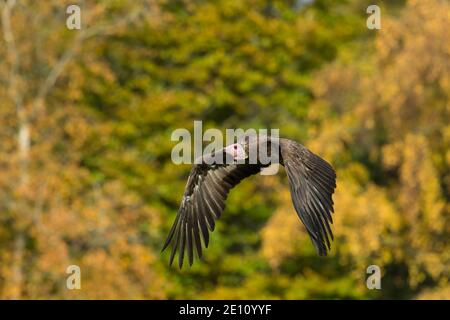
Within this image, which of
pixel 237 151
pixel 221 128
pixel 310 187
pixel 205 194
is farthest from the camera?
pixel 221 128

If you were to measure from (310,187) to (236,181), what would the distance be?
2.04 metres

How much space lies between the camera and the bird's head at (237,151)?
42.0ft

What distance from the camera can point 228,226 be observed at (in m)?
26.0

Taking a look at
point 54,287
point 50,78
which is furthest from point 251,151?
point 50,78

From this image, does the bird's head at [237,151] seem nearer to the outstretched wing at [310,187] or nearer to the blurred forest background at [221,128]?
the outstretched wing at [310,187]

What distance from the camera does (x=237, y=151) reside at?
42.1ft

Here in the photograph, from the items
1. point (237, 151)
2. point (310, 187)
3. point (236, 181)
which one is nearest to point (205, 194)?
point (236, 181)

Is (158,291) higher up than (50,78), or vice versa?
(50,78)

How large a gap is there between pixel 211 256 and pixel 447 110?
708 centimetres

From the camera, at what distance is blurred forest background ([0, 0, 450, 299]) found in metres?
20.4

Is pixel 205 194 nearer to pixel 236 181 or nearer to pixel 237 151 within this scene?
pixel 236 181

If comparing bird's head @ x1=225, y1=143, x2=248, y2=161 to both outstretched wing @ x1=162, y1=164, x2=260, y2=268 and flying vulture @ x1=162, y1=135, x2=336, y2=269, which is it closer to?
flying vulture @ x1=162, y1=135, x2=336, y2=269

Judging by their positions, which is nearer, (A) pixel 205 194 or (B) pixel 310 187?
(B) pixel 310 187

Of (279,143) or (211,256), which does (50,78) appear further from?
(279,143)
